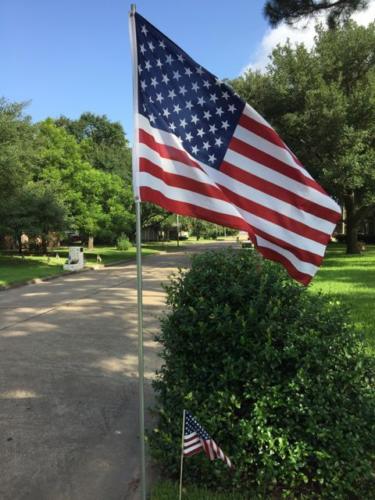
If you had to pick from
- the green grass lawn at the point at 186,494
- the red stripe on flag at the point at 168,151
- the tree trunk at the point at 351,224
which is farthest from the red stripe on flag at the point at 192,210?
the tree trunk at the point at 351,224

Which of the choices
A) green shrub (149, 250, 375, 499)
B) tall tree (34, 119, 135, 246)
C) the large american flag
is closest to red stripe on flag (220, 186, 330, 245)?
the large american flag

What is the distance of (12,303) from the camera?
43.6 ft

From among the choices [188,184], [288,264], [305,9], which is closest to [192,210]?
[188,184]

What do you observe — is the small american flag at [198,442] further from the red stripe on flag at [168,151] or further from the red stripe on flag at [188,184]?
the red stripe on flag at [168,151]

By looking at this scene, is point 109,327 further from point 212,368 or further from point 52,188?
point 52,188

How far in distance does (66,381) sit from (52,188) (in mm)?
27002

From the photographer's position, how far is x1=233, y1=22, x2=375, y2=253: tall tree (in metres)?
22.1

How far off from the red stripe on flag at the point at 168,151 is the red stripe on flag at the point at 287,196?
0.24 m

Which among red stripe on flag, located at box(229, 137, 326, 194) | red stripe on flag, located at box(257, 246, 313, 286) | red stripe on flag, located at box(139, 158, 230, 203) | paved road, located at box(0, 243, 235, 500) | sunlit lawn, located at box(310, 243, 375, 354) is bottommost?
paved road, located at box(0, 243, 235, 500)

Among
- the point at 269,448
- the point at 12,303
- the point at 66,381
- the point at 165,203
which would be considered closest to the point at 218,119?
the point at 165,203

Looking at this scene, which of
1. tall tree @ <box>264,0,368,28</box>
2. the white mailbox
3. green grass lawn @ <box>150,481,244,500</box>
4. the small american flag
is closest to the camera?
the small american flag

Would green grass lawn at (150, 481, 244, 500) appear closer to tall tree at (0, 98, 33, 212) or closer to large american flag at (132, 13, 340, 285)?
large american flag at (132, 13, 340, 285)

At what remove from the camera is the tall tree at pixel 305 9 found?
9.30 metres

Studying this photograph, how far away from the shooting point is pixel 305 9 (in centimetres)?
955
